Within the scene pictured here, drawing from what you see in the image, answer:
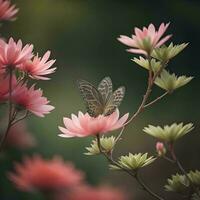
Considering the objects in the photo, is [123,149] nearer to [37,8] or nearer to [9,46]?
[37,8]

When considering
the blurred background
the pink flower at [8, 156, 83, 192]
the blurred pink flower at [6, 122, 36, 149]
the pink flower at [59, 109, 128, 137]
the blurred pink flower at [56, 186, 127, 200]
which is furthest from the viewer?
the blurred background

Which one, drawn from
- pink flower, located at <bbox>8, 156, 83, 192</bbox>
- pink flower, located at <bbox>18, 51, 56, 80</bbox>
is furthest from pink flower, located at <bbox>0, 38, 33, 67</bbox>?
pink flower, located at <bbox>8, 156, 83, 192</bbox>

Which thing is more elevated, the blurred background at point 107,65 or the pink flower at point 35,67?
the blurred background at point 107,65

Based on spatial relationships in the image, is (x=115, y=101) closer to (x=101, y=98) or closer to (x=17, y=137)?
(x=101, y=98)

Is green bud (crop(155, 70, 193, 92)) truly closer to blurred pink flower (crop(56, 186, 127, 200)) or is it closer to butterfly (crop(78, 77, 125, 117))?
butterfly (crop(78, 77, 125, 117))

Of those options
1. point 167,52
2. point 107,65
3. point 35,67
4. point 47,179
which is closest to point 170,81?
point 167,52

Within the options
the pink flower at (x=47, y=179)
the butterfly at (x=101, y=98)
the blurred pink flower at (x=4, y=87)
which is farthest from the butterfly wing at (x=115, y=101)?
the pink flower at (x=47, y=179)

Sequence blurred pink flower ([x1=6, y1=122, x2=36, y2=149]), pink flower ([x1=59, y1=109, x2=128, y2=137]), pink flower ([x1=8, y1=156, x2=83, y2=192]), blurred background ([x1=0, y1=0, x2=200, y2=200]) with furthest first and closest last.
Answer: blurred background ([x1=0, y1=0, x2=200, y2=200]) → blurred pink flower ([x1=6, y1=122, x2=36, y2=149]) → pink flower ([x1=8, y1=156, x2=83, y2=192]) → pink flower ([x1=59, y1=109, x2=128, y2=137])

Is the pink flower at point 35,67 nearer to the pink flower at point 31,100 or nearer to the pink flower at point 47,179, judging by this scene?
the pink flower at point 31,100
